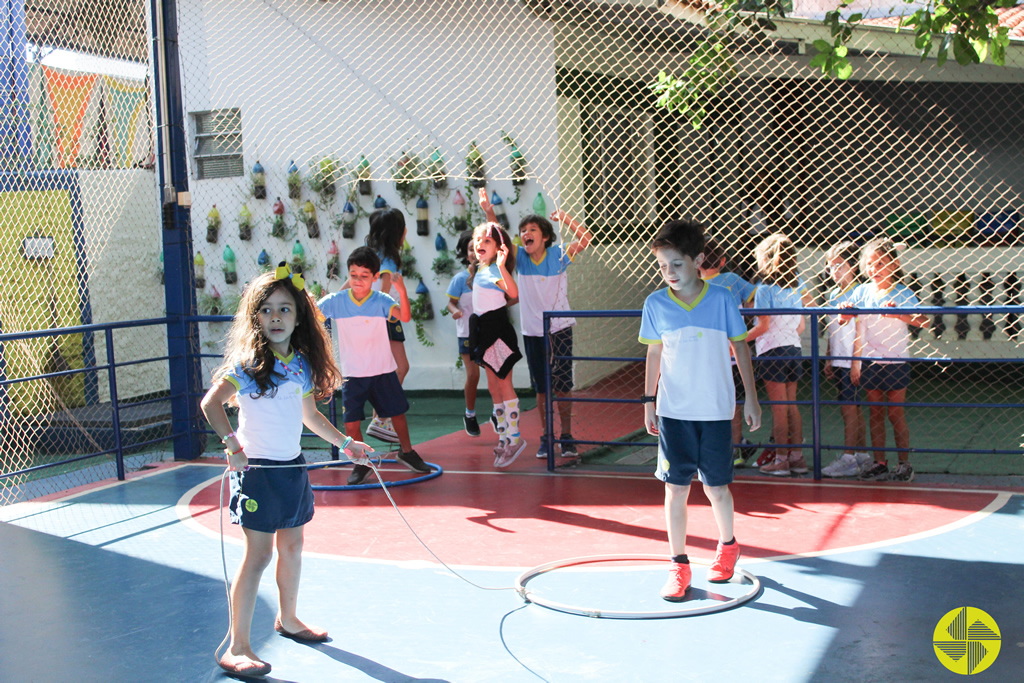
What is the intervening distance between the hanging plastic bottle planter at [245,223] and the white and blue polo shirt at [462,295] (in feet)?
13.2

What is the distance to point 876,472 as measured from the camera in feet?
19.7

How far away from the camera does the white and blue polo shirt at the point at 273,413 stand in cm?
334

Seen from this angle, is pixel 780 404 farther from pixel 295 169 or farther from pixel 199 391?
pixel 295 169

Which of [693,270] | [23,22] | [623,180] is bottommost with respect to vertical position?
[693,270]

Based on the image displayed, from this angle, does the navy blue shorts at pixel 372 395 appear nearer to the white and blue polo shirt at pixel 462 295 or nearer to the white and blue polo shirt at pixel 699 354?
the white and blue polo shirt at pixel 462 295

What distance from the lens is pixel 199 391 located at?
23.9 feet

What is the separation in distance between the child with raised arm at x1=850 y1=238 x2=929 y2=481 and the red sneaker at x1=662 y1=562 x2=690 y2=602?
2.45 m

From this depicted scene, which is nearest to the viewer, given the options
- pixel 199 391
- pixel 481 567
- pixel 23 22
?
pixel 481 567

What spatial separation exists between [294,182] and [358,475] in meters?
5.33

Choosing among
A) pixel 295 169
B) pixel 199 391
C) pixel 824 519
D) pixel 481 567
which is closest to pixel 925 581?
pixel 824 519

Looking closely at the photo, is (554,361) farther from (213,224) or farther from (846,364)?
(213,224)

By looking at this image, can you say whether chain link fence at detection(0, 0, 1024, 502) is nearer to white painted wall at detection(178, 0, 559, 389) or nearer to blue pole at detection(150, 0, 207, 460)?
white painted wall at detection(178, 0, 559, 389)

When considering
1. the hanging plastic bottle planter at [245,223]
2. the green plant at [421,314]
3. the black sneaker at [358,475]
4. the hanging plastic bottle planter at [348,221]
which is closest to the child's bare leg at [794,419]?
the black sneaker at [358,475]

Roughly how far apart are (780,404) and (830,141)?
22.8 feet
